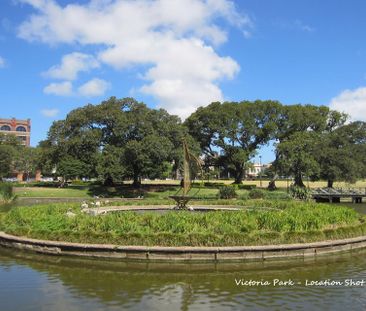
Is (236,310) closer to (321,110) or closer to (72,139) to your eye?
(72,139)

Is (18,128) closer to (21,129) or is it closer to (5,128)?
(21,129)

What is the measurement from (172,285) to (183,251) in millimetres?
3028

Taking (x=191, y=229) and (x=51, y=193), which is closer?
(x=191, y=229)

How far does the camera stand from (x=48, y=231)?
19.8m

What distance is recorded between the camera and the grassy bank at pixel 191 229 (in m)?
18.2

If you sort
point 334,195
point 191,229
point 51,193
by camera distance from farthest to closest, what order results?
1. point 334,195
2. point 51,193
3. point 191,229

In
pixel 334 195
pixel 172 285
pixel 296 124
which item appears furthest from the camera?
pixel 296 124

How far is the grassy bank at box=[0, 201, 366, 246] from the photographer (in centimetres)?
1825

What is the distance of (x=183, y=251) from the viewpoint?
1719 cm

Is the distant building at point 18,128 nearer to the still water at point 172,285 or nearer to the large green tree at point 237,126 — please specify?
the large green tree at point 237,126

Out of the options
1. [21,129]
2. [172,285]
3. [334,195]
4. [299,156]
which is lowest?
[172,285]

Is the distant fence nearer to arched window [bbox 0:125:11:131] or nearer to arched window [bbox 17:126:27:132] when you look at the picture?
arched window [bbox 0:125:11:131]

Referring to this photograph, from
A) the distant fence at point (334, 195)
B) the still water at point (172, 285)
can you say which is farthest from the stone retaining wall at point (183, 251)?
the distant fence at point (334, 195)

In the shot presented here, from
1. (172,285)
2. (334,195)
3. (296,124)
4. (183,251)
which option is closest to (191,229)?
(183,251)
